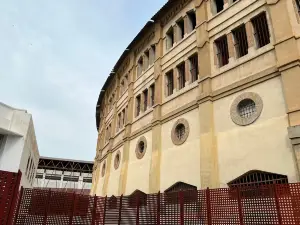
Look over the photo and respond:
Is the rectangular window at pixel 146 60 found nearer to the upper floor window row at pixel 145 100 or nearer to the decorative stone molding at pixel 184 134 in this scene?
the upper floor window row at pixel 145 100

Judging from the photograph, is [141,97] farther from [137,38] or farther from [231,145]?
[231,145]

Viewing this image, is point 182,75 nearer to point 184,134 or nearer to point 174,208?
point 184,134

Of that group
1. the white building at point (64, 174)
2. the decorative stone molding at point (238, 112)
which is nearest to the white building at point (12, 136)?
the decorative stone molding at point (238, 112)

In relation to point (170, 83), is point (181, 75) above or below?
above

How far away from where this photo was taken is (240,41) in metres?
14.6

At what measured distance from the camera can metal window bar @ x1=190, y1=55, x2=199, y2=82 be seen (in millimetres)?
16781

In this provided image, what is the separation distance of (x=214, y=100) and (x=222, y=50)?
3.29 m

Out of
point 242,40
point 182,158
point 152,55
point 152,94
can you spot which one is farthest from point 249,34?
point 152,55

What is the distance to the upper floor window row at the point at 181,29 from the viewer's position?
18.4 m

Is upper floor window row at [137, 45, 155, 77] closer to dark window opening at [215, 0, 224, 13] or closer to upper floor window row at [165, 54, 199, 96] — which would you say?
upper floor window row at [165, 54, 199, 96]

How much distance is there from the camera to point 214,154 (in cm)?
1325

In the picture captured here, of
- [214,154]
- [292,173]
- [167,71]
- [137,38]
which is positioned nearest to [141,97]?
[167,71]

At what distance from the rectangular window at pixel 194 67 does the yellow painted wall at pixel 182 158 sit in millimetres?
2588

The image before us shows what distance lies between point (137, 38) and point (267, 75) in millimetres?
14372
